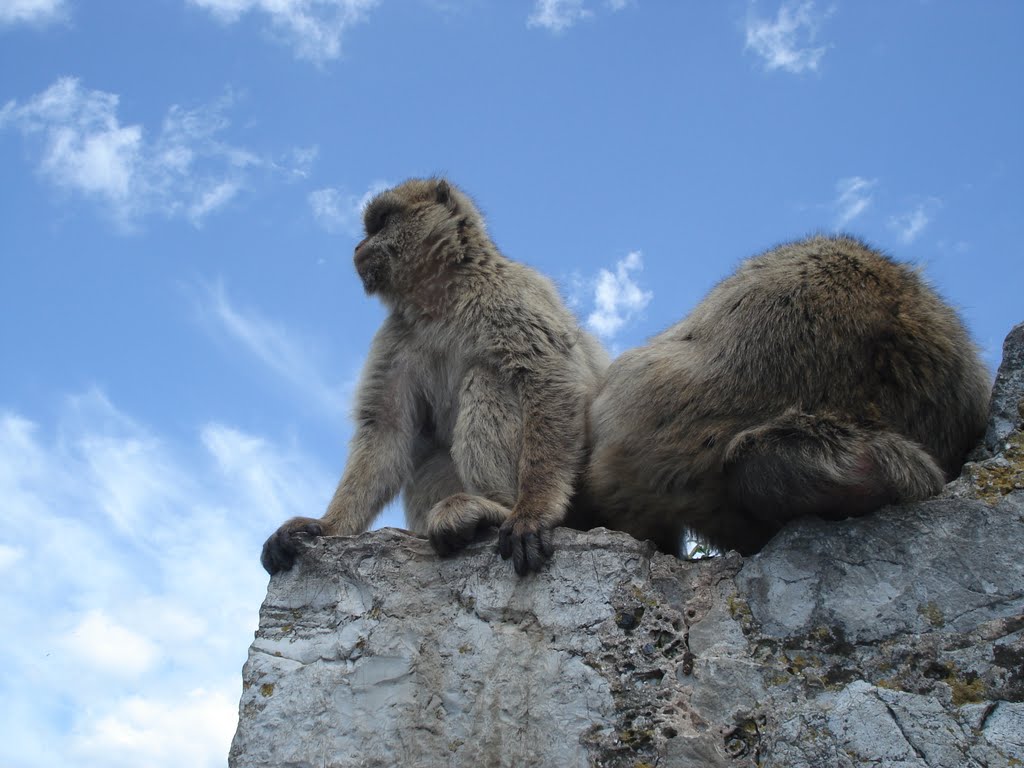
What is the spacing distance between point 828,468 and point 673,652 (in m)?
0.69

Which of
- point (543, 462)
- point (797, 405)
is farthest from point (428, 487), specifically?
point (797, 405)

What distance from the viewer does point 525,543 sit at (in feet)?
10.6

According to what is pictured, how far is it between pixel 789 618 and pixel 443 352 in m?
2.02

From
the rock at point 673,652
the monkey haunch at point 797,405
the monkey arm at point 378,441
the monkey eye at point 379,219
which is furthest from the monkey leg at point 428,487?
the monkey eye at point 379,219

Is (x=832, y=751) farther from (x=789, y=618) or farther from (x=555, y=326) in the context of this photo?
(x=555, y=326)

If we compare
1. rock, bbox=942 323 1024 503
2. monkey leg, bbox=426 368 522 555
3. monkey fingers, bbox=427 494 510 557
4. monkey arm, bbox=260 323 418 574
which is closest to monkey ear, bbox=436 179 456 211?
monkey arm, bbox=260 323 418 574

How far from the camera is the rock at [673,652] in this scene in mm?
2572

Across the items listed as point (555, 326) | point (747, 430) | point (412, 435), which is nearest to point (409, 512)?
point (412, 435)

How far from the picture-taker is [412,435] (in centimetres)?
449

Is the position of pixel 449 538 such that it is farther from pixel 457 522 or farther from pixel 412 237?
pixel 412 237

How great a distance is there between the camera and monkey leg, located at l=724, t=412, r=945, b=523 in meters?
2.84

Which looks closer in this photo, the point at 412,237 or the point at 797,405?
the point at 797,405

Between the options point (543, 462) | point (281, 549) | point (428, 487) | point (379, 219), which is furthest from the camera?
point (379, 219)

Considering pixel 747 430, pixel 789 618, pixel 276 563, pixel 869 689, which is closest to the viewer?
pixel 869 689
